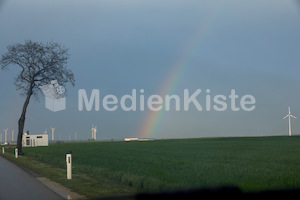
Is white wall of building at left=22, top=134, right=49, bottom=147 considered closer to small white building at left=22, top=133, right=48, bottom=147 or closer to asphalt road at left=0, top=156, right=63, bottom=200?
small white building at left=22, top=133, right=48, bottom=147

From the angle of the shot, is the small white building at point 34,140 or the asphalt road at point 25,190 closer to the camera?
the asphalt road at point 25,190

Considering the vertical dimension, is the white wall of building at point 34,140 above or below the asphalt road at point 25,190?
below

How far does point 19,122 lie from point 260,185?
110 ft

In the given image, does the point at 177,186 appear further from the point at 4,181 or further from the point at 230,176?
the point at 4,181

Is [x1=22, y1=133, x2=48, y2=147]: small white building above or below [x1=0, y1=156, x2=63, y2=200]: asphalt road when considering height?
below

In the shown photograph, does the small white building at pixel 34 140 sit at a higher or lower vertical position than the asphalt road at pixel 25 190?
lower

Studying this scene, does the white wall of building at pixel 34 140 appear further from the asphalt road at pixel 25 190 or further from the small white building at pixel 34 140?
the asphalt road at pixel 25 190

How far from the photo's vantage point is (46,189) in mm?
11047

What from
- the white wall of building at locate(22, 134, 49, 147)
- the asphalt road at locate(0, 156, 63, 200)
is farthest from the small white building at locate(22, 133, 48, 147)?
the asphalt road at locate(0, 156, 63, 200)

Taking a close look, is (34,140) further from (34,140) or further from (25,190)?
(25,190)

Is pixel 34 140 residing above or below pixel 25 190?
below

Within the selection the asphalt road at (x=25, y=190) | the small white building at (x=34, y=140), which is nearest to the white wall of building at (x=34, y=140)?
the small white building at (x=34, y=140)

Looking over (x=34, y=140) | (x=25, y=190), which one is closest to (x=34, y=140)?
(x=34, y=140)

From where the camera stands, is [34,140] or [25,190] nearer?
[25,190]
